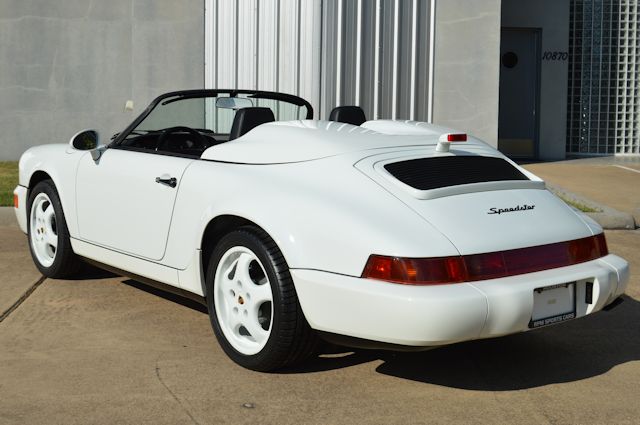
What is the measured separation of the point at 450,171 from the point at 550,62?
1271 cm

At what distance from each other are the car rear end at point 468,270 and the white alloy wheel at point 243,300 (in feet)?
1.26

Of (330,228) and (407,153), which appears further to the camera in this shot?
(407,153)

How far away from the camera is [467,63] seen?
14.3m

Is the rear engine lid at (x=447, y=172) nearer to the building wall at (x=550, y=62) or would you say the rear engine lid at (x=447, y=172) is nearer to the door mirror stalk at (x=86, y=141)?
the door mirror stalk at (x=86, y=141)

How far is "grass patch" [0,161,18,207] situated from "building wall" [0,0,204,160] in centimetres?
72

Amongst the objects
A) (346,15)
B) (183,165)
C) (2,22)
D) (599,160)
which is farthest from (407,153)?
(599,160)

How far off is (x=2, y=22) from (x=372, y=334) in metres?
11.5

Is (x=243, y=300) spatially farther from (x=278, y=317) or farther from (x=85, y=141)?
(x=85, y=141)

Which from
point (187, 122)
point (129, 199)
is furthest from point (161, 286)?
point (187, 122)

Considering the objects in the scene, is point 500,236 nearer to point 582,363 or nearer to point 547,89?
point 582,363

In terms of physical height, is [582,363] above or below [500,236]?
below

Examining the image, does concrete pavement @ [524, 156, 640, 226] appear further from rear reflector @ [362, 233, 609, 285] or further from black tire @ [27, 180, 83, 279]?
black tire @ [27, 180, 83, 279]

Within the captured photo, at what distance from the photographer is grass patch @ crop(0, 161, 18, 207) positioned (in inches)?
384

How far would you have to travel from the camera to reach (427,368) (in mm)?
4824
